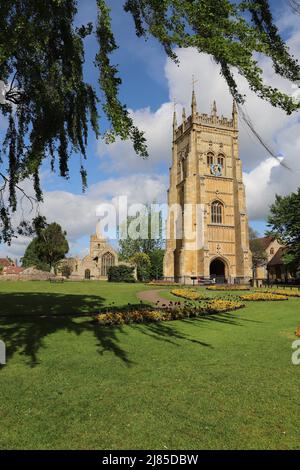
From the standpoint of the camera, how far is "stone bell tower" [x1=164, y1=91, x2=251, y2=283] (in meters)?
47.0

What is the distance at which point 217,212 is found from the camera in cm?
4972

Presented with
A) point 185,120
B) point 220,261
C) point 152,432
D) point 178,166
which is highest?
point 185,120

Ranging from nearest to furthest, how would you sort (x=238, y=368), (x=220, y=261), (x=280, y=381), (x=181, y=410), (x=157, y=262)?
(x=181, y=410) < (x=280, y=381) < (x=238, y=368) < (x=220, y=261) < (x=157, y=262)

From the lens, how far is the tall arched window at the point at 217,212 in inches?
1941

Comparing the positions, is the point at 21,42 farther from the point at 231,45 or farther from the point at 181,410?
the point at 181,410

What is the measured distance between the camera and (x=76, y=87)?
8133 mm

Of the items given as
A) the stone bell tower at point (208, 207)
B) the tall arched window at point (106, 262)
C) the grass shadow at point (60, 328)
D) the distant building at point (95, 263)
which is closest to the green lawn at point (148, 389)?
the grass shadow at point (60, 328)

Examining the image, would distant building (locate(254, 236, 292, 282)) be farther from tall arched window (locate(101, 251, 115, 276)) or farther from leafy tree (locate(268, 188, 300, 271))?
tall arched window (locate(101, 251, 115, 276))

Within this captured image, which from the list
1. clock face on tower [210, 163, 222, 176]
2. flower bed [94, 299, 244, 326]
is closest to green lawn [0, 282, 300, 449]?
flower bed [94, 299, 244, 326]


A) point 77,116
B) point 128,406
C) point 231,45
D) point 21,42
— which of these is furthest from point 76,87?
point 128,406

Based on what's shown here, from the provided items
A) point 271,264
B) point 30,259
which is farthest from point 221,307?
point 30,259

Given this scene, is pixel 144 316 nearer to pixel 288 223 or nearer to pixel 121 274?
pixel 288 223

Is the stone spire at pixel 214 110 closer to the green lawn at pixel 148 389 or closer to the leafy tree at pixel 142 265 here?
the leafy tree at pixel 142 265

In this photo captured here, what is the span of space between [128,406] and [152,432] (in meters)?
0.88
